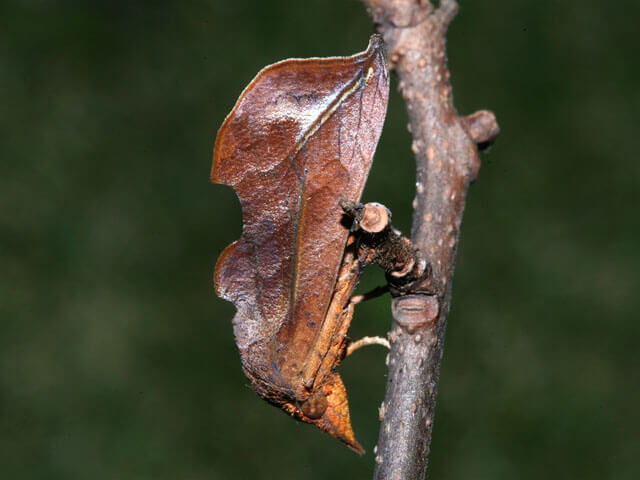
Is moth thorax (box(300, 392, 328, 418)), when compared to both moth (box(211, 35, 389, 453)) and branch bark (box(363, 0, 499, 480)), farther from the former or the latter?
branch bark (box(363, 0, 499, 480))

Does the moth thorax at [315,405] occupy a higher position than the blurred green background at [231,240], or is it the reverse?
the blurred green background at [231,240]

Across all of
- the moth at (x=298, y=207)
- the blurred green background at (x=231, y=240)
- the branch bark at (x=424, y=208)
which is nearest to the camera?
the moth at (x=298, y=207)

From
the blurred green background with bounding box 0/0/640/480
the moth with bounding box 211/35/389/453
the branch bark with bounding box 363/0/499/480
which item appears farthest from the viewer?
the blurred green background with bounding box 0/0/640/480

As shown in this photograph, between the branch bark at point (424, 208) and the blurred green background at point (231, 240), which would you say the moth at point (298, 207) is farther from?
the blurred green background at point (231, 240)

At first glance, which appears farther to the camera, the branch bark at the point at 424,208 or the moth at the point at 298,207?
the branch bark at the point at 424,208

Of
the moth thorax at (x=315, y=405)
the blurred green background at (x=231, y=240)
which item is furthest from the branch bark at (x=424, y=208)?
the blurred green background at (x=231, y=240)

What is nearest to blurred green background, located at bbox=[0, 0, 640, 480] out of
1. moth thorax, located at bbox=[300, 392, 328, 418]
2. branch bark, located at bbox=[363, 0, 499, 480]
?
branch bark, located at bbox=[363, 0, 499, 480]
